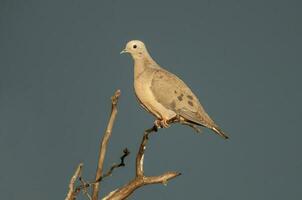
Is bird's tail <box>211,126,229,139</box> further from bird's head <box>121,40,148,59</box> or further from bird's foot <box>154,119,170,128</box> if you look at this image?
bird's head <box>121,40,148,59</box>

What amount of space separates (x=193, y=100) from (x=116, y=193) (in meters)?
0.51

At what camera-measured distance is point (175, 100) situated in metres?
1.87

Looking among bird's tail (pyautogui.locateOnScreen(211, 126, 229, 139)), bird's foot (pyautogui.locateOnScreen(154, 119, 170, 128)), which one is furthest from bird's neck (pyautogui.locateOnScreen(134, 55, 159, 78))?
bird's tail (pyautogui.locateOnScreen(211, 126, 229, 139))

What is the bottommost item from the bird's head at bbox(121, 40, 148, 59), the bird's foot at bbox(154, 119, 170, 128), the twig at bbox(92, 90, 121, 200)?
the twig at bbox(92, 90, 121, 200)

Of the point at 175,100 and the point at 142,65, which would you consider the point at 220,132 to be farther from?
the point at 142,65

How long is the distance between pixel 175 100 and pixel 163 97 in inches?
1.9

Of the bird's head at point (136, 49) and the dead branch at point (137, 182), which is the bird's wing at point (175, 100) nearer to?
the bird's head at point (136, 49)

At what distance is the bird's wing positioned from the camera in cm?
185

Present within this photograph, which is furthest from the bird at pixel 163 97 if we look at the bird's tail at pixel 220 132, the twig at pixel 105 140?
the twig at pixel 105 140

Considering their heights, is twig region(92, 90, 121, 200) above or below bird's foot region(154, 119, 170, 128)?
below

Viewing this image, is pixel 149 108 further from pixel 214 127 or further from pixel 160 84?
pixel 214 127

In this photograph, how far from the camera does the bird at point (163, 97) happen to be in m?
1.85

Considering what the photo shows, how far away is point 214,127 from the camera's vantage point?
1.84 metres

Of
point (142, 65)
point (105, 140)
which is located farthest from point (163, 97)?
point (105, 140)
